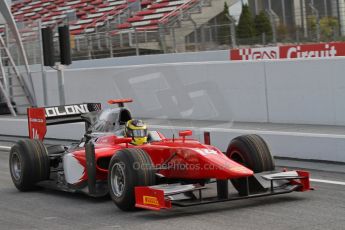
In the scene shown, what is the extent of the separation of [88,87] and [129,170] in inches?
521

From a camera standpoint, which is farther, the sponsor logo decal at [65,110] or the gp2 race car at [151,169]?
the sponsor logo decal at [65,110]

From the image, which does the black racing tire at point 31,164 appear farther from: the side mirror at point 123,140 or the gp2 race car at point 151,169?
the side mirror at point 123,140

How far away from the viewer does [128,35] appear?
27328mm

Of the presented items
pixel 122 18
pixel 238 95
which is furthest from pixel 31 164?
pixel 122 18

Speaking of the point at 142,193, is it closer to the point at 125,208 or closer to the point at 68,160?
the point at 125,208

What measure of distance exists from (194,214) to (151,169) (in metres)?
0.67

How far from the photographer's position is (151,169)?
26.7 ft

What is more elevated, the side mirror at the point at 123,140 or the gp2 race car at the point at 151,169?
the side mirror at the point at 123,140

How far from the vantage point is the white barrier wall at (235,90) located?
47.7ft

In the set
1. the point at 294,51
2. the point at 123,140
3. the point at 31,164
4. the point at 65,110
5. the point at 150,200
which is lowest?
the point at 150,200

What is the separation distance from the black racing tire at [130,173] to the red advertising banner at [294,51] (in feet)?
42.6

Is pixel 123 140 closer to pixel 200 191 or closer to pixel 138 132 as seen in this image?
pixel 138 132

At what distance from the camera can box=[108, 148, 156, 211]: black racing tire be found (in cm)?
805

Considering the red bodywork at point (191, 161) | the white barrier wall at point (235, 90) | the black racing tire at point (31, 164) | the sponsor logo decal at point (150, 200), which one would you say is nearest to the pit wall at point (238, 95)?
the white barrier wall at point (235, 90)
